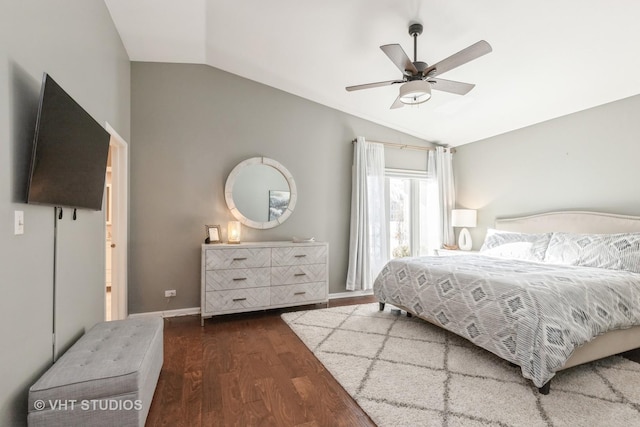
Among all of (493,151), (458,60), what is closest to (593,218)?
(493,151)

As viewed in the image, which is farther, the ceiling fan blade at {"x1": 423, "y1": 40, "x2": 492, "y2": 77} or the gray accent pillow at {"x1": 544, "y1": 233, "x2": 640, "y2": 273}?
the gray accent pillow at {"x1": 544, "y1": 233, "x2": 640, "y2": 273}

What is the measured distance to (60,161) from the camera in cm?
172

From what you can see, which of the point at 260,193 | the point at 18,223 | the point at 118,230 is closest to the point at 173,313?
the point at 118,230

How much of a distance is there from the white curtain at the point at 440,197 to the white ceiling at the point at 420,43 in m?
1.17

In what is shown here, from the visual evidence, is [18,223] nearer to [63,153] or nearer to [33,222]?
[33,222]

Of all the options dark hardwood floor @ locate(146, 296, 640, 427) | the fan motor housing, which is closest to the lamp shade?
dark hardwood floor @ locate(146, 296, 640, 427)

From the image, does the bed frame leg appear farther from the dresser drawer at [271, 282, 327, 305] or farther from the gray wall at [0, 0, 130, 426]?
the gray wall at [0, 0, 130, 426]

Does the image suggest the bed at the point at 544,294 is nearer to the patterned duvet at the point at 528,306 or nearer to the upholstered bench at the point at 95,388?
the patterned duvet at the point at 528,306

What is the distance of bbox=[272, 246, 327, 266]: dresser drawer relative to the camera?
3828 millimetres

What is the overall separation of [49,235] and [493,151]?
5.36 m

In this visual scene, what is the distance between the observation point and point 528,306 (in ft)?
7.06

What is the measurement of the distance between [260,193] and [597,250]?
3.80m

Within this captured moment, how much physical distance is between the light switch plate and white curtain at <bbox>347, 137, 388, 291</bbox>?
12.1ft

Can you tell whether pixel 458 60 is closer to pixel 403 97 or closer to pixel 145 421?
pixel 403 97
